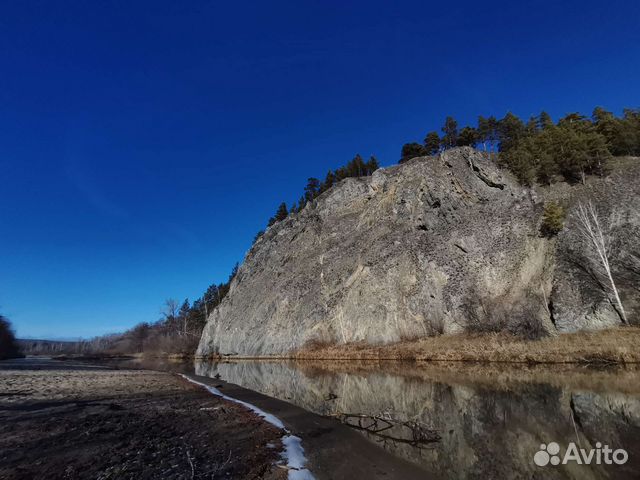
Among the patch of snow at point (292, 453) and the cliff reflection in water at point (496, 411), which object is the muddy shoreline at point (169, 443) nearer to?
the patch of snow at point (292, 453)

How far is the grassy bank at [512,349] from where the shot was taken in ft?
85.0

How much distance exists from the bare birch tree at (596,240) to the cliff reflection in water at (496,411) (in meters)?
11.2

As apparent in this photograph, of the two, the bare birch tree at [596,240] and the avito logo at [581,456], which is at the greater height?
the bare birch tree at [596,240]

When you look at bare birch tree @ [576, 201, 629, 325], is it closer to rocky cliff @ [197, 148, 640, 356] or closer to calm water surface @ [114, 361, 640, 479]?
rocky cliff @ [197, 148, 640, 356]

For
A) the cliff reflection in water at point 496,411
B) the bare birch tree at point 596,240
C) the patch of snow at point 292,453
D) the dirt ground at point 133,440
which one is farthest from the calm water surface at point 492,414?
the bare birch tree at point 596,240

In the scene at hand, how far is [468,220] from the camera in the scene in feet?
154

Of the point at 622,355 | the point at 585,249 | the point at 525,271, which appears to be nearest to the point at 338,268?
the point at 525,271

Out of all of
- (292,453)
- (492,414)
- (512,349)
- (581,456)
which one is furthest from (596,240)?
(292,453)

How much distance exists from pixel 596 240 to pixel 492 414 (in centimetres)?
2941

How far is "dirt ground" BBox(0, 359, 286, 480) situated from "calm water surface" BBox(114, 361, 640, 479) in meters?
4.34

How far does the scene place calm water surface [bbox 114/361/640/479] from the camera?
9.66 meters

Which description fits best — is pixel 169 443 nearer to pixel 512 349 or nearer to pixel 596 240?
pixel 512 349

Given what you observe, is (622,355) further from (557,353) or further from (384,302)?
(384,302)

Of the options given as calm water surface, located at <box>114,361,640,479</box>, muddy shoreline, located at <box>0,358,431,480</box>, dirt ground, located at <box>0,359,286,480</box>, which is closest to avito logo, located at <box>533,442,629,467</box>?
calm water surface, located at <box>114,361,640,479</box>
